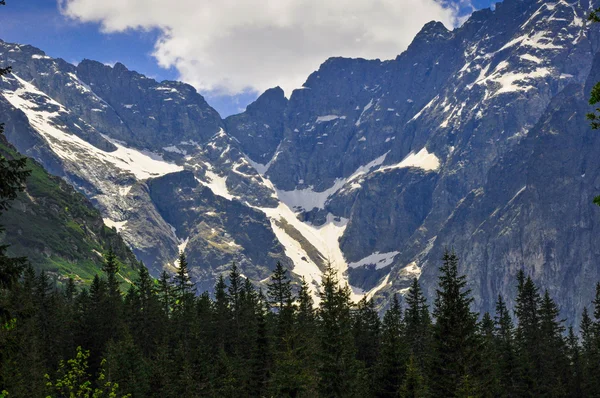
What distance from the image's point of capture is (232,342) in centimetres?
9431

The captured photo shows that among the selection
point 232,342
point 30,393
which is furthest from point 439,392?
point 232,342

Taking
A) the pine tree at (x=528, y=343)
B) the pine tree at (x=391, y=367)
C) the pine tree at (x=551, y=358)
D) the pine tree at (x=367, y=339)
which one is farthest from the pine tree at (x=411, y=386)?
the pine tree at (x=367, y=339)

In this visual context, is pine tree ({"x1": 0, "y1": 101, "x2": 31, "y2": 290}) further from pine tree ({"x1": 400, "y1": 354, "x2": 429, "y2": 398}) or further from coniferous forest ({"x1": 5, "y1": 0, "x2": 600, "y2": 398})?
pine tree ({"x1": 400, "y1": 354, "x2": 429, "y2": 398})

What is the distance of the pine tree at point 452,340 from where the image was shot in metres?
53.9

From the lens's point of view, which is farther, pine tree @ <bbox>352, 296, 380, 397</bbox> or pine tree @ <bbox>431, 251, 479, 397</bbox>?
pine tree @ <bbox>352, 296, 380, 397</bbox>

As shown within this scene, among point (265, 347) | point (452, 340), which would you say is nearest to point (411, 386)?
point (452, 340)

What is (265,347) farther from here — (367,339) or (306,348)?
(367,339)

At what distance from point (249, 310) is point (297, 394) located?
50064 mm

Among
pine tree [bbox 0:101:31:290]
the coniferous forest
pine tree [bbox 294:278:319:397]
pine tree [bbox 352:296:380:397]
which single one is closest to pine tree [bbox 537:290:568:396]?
the coniferous forest

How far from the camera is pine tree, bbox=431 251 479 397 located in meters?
53.9

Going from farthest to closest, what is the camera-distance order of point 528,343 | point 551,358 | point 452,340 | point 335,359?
1. point 528,343
2. point 551,358
3. point 335,359
4. point 452,340

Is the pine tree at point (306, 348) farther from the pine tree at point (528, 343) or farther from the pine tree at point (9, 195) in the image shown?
the pine tree at point (9, 195)

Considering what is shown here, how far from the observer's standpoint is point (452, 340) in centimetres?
5506

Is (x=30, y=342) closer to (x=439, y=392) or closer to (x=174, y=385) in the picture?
(x=174, y=385)
